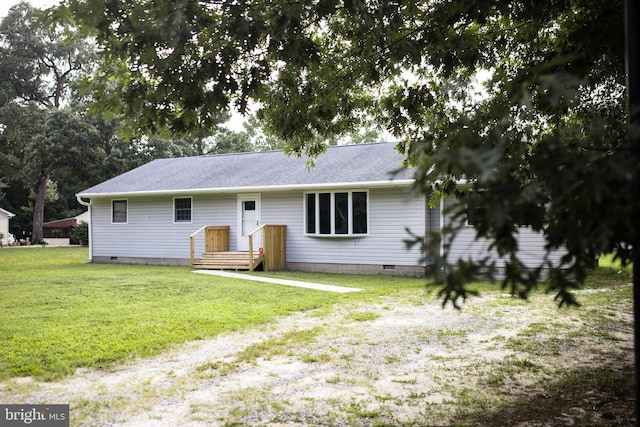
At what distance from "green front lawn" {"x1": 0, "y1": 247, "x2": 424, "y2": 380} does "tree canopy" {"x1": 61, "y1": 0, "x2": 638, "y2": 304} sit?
271cm

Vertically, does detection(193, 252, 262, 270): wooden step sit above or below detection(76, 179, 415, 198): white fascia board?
below

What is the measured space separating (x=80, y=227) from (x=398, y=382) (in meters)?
34.1

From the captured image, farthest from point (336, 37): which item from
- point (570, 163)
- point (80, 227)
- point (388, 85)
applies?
point (80, 227)

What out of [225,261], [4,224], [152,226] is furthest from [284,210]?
[4,224]

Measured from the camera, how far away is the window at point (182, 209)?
743 inches

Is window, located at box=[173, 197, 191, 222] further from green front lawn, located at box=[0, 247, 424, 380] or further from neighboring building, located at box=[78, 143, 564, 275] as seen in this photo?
green front lawn, located at box=[0, 247, 424, 380]

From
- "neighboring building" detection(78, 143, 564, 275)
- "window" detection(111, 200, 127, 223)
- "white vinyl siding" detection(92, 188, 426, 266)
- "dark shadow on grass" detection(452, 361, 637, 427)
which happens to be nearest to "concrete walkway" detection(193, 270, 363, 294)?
"white vinyl siding" detection(92, 188, 426, 266)

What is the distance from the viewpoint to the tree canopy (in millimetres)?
1629

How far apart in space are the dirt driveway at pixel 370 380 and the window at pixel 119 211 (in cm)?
1483

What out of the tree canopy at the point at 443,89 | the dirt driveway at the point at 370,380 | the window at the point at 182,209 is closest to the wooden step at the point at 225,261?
the window at the point at 182,209

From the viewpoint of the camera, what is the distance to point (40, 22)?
3998mm

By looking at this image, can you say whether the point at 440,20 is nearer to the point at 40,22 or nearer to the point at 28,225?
the point at 40,22

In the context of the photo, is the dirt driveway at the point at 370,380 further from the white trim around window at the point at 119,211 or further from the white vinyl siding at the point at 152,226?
the white trim around window at the point at 119,211

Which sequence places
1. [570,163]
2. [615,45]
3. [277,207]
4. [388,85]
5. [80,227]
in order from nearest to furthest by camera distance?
[570,163], [615,45], [388,85], [277,207], [80,227]
